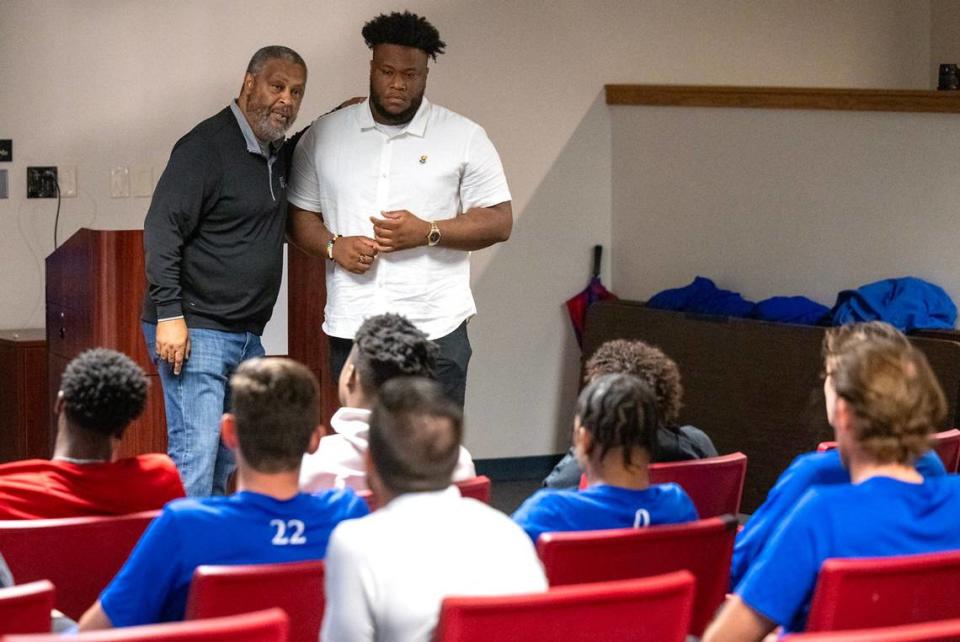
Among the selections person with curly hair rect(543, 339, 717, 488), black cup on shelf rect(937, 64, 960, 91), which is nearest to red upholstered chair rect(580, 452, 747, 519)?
person with curly hair rect(543, 339, 717, 488)

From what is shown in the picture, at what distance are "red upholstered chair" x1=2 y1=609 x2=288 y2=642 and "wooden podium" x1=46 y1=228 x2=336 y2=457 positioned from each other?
2.63 m

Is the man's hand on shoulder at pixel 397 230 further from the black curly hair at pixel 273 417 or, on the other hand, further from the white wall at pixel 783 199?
the white wall at pixel 783 199

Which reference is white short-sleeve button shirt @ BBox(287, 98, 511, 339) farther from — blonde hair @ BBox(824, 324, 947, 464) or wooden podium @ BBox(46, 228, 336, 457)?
blonde hair @ BBox(824, 324, 947, 464)

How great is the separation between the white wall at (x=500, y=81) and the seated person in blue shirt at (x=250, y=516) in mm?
3512

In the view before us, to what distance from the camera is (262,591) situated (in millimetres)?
2246

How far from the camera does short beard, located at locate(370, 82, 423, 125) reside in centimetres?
417

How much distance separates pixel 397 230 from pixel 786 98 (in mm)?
2704

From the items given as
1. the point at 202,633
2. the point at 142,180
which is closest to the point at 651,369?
the point at 202,633

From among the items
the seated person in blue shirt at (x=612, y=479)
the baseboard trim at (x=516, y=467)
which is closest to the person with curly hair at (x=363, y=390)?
the seated person in blue shirt at (x=612, y=479)

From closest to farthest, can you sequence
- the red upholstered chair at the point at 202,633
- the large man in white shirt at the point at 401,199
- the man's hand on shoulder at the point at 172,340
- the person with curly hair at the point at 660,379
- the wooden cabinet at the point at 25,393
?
the red upholstered chair at the point at 202,633 → the person with curly hair at the point at 660,379 → the man's hand on shoulder at the point at 172,340 → the large man in white shirt at the point at 401,199 → the wooden cabinet at the point at 25,393

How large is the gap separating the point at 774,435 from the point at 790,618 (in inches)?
143

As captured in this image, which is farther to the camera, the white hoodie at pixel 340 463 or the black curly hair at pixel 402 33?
the black curly hair at pixel 402 33

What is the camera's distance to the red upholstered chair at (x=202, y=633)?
1.79 metres

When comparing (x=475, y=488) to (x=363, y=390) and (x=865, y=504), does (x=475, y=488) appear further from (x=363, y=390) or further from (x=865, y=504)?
(x=865, y=504)
